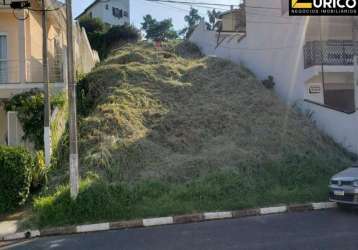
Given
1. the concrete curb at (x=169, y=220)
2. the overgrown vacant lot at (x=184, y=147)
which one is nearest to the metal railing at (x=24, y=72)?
the overgrown vacant lot at (x=184, y=147)

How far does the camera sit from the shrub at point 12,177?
931 centimetres

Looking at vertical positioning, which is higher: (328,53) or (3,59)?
(328,53)

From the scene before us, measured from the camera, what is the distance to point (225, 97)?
55.9 ft

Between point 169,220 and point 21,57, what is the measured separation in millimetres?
8523

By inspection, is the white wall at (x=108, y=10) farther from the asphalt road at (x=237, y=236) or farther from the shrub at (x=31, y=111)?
the asphalt road at (x=237, y=236)

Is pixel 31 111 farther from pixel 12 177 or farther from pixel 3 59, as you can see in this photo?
pixel 12 177

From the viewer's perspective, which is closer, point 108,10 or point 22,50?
point 22,50

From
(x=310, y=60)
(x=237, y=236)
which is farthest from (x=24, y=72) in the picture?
(x=310, y=60)

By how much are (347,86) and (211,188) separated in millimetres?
10366

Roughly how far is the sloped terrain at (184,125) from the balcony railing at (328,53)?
7.15ft

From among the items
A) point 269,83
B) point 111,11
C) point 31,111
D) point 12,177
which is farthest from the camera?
point 111,11

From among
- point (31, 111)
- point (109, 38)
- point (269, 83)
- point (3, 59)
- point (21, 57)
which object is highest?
point (109, 38)

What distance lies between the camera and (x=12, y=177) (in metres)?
9.38

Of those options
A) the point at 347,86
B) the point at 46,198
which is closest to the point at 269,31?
the point at 347,86
